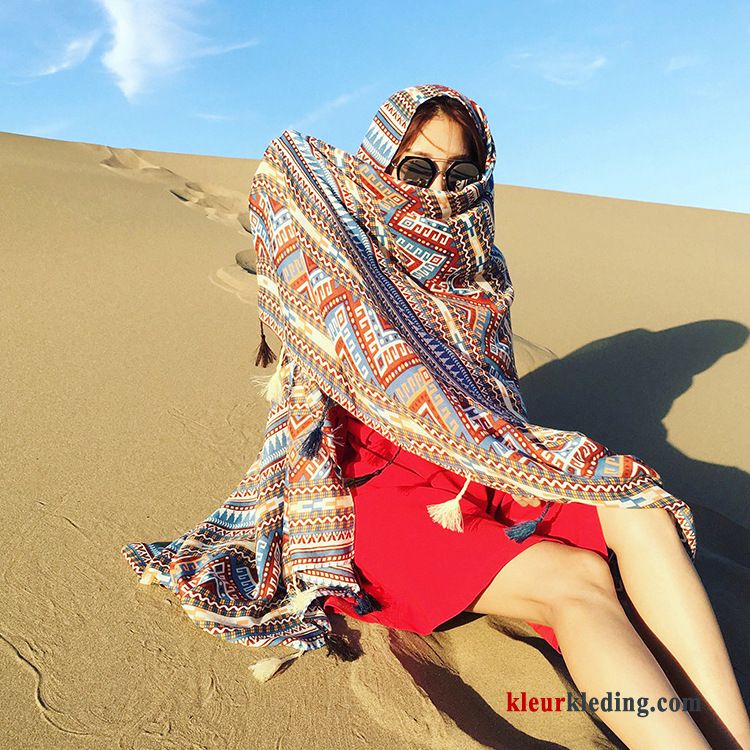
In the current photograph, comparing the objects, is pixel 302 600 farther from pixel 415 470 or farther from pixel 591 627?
pixel 591 627

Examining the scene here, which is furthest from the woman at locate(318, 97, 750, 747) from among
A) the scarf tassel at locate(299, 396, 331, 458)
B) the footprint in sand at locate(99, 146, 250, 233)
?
the footprint in sand at locate(99, 146, 250, 233)

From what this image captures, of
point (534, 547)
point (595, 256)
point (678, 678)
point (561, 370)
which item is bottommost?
point (678, 678)

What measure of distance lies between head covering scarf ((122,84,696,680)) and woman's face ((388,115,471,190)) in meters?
0.06

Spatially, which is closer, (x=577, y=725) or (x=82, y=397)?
(x=577, y=725)

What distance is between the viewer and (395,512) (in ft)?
7.09

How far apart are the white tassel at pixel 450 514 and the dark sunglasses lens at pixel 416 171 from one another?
1.00m

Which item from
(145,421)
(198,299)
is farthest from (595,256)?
(145,421)

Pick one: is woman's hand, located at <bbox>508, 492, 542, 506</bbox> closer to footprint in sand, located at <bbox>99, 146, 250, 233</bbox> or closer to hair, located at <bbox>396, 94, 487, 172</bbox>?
hair, located at <bbox>396, 94, 487, 172</bbox>

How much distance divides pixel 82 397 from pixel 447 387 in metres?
2.07

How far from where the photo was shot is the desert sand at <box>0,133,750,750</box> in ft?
6.16

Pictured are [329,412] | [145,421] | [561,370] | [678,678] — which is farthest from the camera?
[561,370]

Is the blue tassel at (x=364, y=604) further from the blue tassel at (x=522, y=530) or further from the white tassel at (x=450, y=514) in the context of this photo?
the blue tassel at (x=522, y=530)

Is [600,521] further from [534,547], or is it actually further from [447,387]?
[447,387]

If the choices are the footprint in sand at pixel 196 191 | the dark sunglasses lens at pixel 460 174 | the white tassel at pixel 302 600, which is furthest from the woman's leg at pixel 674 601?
the footprint in sand at pixel 196 191
